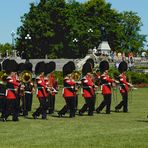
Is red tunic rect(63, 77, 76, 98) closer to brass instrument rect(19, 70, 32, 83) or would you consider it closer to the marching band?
the marching band

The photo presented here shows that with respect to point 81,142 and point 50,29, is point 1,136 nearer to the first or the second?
point 81,142

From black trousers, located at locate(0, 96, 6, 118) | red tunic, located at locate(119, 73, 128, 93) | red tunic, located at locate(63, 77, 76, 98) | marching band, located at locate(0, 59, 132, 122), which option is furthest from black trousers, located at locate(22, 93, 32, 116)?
red tunic, located at locate(119, 73, 128, 93)

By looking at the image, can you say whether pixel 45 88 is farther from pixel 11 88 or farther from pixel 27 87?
pixel 27 87

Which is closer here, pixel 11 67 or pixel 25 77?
pixel 11 67

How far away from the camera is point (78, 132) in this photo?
57.8 feet

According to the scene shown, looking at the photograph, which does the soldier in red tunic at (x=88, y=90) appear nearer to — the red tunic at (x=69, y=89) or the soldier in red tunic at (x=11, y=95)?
the red tunic at (x=69, y=89)

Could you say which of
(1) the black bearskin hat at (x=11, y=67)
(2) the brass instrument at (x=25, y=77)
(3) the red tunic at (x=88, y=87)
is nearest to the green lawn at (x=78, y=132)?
(3) the red tunic at (x=88, y=87)

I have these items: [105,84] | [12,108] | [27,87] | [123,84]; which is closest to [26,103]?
[27,87]

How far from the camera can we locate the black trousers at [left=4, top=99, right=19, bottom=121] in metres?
21.6

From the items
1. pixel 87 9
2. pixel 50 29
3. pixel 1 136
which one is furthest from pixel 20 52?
pixel 1 136

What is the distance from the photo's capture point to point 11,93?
2178 centimetres

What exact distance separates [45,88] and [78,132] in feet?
16.9

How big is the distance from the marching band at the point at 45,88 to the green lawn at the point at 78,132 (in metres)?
0.61

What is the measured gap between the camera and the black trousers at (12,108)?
21.6m
